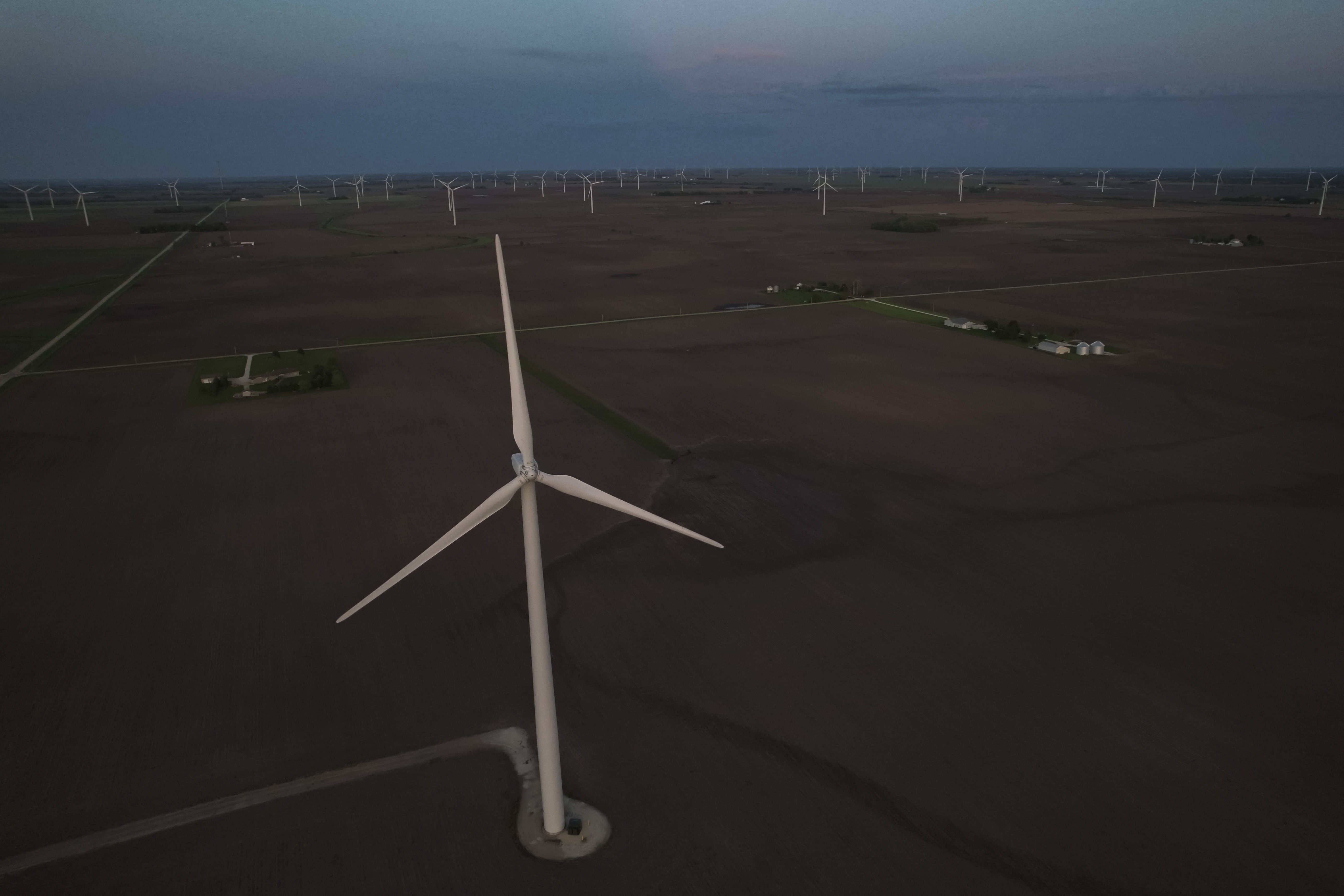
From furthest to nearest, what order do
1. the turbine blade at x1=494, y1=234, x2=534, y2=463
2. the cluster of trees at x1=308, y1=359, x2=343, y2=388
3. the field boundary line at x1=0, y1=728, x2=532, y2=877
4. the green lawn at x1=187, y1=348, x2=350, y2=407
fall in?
the cluster of trees at x1=308, y1=359, x2=343, y2=388, the green lawn at x1=187, y1=348, x2=350, y2=407, the field boundary line at x1=0, y1=728, x2=532, y2=877, the turbine blade at x1=494, y1=234, x2=534, y2=463

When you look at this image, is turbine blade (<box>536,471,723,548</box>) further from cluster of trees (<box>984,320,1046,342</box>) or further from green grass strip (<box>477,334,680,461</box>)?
cluster of trees (<box>984,320,1046,342</box>)

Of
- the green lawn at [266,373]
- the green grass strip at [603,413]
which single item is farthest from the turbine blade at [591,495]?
the green lawn at [266,373]

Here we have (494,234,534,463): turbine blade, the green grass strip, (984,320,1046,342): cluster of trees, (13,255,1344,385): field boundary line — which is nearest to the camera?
(494,234,534,463): turbine blade

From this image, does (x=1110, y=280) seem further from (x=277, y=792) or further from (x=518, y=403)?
(x=277, y=792)

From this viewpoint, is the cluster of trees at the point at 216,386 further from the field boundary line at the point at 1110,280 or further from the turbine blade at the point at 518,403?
the field boundary line at the point at 1110,280

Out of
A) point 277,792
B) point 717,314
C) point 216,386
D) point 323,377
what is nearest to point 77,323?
point 216,386

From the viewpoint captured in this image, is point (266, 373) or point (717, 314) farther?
point (717, 314)

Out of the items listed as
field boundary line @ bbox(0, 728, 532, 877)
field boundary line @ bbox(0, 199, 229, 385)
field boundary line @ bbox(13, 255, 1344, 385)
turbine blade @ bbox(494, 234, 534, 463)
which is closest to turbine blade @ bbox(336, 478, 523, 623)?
turbine blade @ bbox(494, 234, 534, 463)

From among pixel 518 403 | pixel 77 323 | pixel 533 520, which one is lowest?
pixel 77 323
